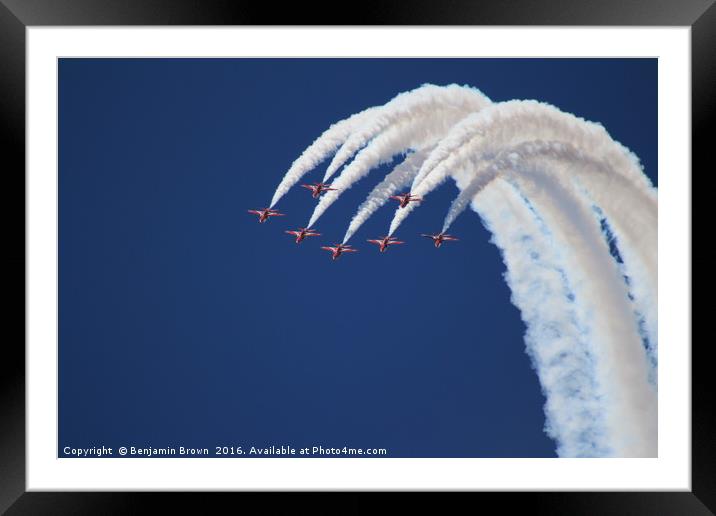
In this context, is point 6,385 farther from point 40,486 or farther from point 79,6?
point 79,6

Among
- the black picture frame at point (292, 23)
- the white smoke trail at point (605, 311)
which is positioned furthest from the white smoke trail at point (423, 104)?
the black picture frame at point (292, 23)

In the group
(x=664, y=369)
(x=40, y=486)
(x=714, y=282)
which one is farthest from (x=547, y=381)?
(x=40, y=486)

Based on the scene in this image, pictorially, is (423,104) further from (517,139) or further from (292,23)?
(292,23)

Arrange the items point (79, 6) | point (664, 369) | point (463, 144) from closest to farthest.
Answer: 1. point (79, 6)
2. point (664, 369)
3. point (463, 144)

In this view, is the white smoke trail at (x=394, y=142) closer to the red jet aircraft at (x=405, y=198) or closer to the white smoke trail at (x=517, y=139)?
the white smoke trail at (x=517, y=139)

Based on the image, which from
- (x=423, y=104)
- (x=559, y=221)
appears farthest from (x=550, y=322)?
(x=423, y=104)
